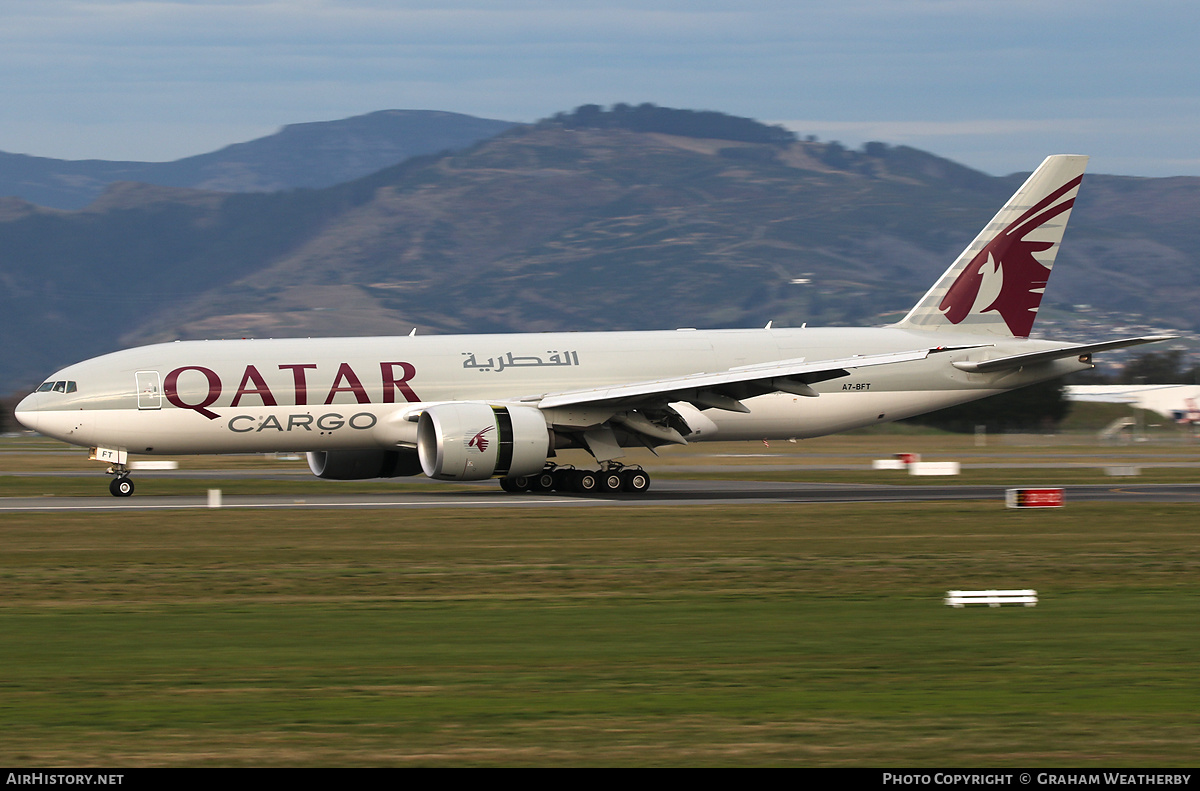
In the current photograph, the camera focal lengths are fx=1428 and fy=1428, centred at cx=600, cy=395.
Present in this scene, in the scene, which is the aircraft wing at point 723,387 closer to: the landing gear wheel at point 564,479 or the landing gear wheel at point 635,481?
the landing gear wheel at point 635,481

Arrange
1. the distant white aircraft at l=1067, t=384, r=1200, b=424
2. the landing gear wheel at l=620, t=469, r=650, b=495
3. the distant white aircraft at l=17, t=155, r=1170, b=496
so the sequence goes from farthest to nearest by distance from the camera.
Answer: the distant white aircraft at l=1067, t=384, r=1200, b=424 < the landing gear wheel at l=620, t=469, r=650, b=495 < the distant white aircraft at l=17, t=155, r=1170, b=496

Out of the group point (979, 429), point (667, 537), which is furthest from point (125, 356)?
point (979, 429)

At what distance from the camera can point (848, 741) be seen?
33.0 feet

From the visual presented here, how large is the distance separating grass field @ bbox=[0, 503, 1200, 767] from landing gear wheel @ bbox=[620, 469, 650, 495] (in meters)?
10.5

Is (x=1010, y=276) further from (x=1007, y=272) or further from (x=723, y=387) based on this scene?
(x=723, y=387)

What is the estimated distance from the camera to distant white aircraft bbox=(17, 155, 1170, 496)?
118ft

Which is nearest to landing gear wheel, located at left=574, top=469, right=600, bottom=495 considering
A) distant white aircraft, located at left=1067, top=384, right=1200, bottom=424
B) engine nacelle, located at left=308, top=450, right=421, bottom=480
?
engine nacelle, located at left=308, top=450, right=421, bottom=480

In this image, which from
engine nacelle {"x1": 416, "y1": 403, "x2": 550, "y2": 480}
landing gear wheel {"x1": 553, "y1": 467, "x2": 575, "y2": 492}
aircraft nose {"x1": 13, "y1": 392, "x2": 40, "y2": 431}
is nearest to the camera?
engine nacelle {"x1": 416, "y1": 403, "x2": 550, "y2": 480}

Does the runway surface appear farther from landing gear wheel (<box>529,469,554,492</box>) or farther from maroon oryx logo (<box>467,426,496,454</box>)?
maroon oryx logo (<box>467,426,496,454</box>)

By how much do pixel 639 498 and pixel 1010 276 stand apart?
14.8 meters

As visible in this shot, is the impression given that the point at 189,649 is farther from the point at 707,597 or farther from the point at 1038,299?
the point at 1038,299

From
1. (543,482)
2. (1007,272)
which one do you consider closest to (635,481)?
(543,482)

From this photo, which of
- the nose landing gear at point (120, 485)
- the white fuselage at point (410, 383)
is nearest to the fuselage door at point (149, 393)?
the white fuselage at point (410, 383)

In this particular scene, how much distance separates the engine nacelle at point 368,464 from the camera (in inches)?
1559
